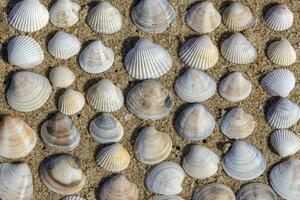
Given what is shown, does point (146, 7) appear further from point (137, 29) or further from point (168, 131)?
point (168, 131)

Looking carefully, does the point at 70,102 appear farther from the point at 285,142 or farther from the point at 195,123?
the point at 285,142

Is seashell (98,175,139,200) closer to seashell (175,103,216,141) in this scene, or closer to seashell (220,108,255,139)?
seashell (175,103,216,141)

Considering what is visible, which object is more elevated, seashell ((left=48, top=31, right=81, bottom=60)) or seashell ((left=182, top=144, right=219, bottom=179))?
seashell ((left=48, top=31, right=81, bottom=60))

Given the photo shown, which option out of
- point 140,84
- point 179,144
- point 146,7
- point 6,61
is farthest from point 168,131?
point 6,61

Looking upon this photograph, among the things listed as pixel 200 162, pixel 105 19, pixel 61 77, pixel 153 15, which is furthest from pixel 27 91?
pixel 200 162

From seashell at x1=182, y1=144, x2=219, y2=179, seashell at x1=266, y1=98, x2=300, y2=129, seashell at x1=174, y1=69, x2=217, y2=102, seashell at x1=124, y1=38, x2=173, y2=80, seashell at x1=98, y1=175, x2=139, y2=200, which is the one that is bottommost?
seashell at x1=98, y1=175, x2=139, y2=200

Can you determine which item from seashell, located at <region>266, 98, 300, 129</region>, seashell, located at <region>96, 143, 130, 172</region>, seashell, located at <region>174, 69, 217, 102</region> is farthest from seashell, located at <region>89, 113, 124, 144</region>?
seashell, located at <region>266, 98, 300, 129</region>
